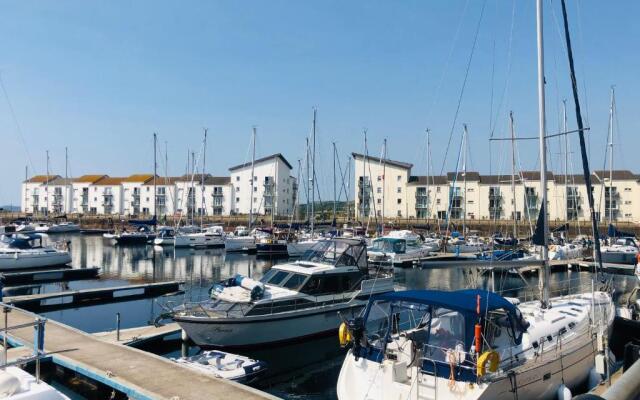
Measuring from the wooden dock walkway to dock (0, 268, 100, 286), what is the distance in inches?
907

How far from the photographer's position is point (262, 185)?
352ft

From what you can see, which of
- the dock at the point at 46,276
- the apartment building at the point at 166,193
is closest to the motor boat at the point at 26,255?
the dock at the point at 46,276

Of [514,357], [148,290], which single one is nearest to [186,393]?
[514,357]

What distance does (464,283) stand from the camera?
37938 mm

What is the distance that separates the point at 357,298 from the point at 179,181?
322ft

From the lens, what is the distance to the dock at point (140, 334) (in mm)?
17203

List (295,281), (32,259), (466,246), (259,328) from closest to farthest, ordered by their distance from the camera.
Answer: (259,328)
(295,281)
(32,259)
(466,246)

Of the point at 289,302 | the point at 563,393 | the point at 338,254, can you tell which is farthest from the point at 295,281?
the point at 563,393

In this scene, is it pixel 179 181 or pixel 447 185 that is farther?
pixel 179 181

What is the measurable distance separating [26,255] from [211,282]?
17.8 m

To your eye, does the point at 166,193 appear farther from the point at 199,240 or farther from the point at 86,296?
the point at 86,296

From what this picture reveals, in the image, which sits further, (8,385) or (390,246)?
(390,246)

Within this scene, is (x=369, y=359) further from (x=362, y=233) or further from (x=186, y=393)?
(x=362, y=233)

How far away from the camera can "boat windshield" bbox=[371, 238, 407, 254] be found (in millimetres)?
48750
